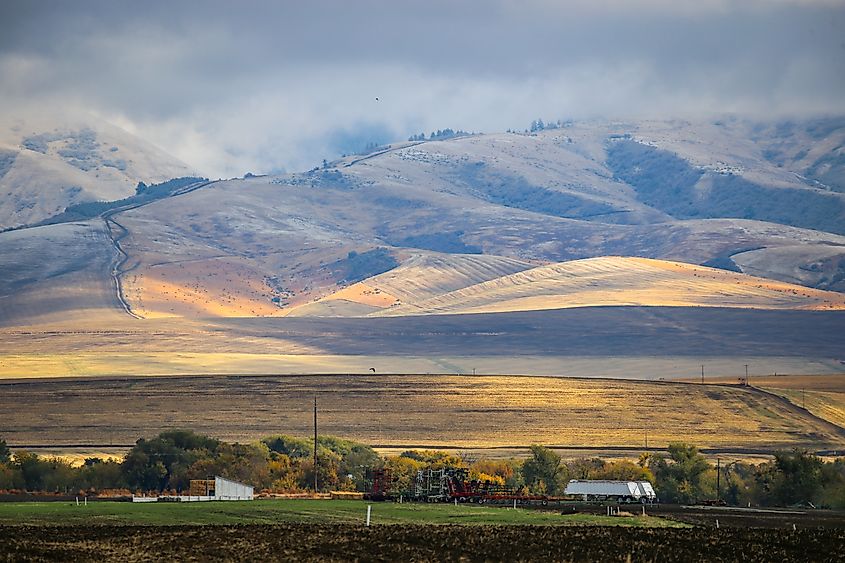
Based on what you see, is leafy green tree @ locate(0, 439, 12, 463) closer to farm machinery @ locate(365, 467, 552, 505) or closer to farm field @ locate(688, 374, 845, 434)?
farm machinery @ locate(365, 467, 552, 505)

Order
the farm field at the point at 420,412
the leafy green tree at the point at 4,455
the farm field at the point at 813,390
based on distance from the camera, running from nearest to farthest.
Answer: the leafy green tree at the point at 4,455
the farm field at the point at 420,412
the farm field at the point at 813,390

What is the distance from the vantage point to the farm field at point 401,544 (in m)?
42.2

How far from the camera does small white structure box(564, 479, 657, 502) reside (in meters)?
77.9

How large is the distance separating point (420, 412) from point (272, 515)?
83.1 meters

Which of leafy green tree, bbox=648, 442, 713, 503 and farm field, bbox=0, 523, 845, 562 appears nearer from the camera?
farm field, bbox=0, 523, 845, 562

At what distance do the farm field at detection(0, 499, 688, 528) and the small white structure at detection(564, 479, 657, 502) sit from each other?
1407 centimetres

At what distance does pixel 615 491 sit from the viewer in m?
78.6

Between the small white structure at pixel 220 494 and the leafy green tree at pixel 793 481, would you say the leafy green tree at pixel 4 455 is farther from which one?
the leafy green tree at pixel 793 481

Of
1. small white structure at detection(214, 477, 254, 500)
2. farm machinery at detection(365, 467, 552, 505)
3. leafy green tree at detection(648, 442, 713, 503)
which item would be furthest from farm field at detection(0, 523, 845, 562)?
leafy green tree at detection(648, 442, 713, 503)

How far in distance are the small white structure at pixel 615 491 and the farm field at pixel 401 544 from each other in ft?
85.2

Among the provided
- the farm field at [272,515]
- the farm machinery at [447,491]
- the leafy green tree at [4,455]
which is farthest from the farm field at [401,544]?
the leafy green tree at [4,455]

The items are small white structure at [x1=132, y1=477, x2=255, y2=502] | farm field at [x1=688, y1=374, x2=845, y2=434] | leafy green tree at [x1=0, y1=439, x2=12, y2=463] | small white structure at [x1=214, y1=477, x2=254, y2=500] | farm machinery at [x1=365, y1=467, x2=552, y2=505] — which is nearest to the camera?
small white structure at [x1=132, y1=477, x2=255, y2=502]

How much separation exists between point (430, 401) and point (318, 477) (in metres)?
55.2

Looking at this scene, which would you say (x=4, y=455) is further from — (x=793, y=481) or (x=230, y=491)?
(x=793, y=481)
